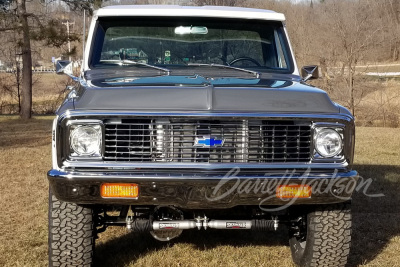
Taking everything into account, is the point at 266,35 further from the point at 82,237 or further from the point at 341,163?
the point at 82,237

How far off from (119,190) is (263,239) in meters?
2.06

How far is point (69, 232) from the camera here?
3520mm

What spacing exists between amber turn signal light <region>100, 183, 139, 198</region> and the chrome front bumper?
0.09 feet

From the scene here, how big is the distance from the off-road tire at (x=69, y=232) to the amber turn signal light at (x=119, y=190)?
0.44 m

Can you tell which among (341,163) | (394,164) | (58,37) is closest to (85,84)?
(341,163)

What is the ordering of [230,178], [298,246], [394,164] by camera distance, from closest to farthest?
[230,178]
[298,246]
[394,164]

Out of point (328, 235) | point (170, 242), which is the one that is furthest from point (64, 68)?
point (328, 235)

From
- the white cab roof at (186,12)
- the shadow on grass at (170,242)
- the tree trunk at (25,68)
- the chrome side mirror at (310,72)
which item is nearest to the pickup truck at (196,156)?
the shadow on grass at (170,242)

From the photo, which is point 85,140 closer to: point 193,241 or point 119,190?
point 119,190

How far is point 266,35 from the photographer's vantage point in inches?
182

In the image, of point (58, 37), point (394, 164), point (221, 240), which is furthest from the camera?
point (58, 37)

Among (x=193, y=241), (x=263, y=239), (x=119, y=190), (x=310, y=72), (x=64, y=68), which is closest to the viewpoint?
(x=119, y=190)

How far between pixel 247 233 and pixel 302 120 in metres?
2.00

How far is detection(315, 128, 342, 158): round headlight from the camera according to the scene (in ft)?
10.8
